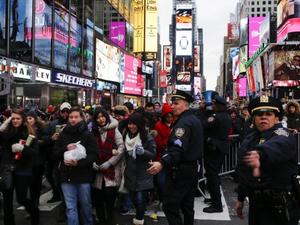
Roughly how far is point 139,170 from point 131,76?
56002 mm

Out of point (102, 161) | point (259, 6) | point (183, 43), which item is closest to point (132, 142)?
point (102, 161)

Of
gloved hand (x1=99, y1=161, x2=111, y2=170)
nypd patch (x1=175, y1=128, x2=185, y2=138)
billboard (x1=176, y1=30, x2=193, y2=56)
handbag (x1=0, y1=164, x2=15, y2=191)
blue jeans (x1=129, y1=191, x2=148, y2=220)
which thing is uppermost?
billboard (x1=176, y1=30, x2=193, y2=56)

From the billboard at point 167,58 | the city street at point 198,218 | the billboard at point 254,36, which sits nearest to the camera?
the city street at point 198,218

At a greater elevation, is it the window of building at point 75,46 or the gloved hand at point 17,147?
the window of building at point 75,46

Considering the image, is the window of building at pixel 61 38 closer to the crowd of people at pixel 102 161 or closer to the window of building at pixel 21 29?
the window of building at pixel 21 29

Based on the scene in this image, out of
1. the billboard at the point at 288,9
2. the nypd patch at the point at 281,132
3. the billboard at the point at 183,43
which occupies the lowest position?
the nypd patch at the point at 281,132

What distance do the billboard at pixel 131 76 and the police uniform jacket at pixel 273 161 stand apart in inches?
2065

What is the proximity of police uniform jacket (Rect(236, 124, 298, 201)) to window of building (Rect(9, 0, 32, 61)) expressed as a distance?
23.0 metres

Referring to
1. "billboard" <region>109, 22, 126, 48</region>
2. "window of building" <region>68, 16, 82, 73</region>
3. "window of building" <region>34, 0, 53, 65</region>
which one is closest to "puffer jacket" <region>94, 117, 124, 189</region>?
"window of building" <region>34, 0, 53, 65</region>

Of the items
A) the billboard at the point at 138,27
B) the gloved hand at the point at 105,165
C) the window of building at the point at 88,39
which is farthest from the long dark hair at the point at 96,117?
the billboard at the point at 138,27

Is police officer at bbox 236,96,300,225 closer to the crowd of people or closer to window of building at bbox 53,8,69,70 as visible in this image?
the crowd of people

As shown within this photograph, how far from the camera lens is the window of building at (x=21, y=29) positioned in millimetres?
25328

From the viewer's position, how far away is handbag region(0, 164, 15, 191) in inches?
230

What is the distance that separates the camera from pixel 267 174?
3.69 m
